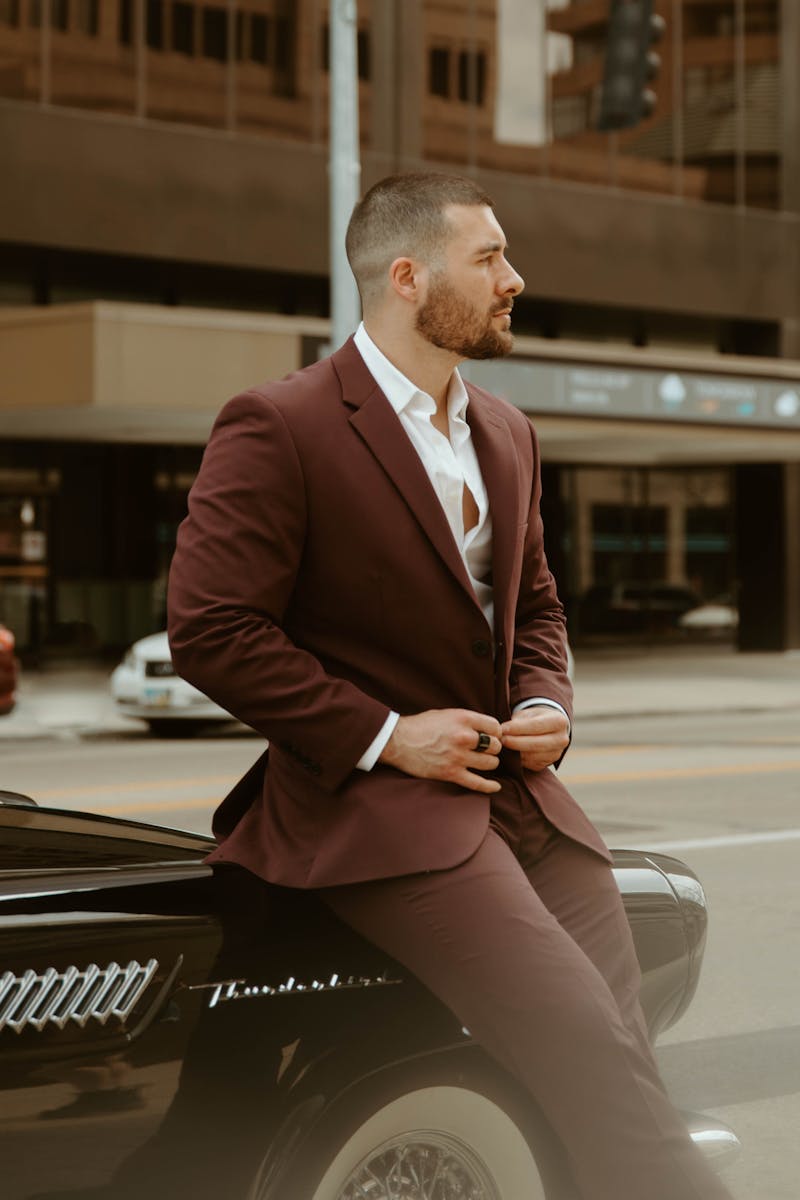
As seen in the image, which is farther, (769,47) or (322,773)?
(769,47)

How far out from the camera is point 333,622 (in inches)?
110

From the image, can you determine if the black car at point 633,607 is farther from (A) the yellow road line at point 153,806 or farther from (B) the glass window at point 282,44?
(A) the yellow road line at point 153,806

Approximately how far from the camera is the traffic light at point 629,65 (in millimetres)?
14844

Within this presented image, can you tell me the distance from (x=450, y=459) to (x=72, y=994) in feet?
3.30

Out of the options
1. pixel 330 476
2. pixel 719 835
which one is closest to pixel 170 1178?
pixel 330 476

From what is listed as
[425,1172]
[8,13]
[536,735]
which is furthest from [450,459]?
[8,13]

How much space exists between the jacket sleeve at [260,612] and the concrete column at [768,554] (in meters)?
28.1

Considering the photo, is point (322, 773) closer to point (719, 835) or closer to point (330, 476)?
point (330, 476)

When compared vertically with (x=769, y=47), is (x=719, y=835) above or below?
below

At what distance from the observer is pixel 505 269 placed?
2.88 metres

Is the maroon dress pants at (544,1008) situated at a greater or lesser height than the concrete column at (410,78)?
lesser

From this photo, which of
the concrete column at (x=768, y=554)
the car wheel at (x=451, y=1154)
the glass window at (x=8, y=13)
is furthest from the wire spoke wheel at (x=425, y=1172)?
the concrete column at (x=768, y=554)

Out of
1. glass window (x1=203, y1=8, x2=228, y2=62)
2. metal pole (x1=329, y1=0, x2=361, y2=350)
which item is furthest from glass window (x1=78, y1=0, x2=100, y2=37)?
metal pole (x1=329, y1=0, x2=361, y2=350)

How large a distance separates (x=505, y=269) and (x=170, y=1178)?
145cm
